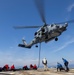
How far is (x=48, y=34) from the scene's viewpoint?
46.0 m

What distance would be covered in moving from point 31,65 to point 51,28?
1270 centimetres

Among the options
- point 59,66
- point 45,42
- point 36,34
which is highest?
point 36,34

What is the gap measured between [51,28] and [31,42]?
12133mm

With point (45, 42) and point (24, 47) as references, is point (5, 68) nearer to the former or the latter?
point (45, 42)

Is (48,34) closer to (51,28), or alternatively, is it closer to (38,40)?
(51,28)

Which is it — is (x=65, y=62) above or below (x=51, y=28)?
below

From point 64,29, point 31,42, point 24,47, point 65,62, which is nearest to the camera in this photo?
point 65,62

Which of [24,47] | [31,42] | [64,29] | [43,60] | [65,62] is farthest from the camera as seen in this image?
[24,47]

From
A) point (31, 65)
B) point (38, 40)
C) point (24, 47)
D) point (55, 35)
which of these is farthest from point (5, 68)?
point (24, 47)

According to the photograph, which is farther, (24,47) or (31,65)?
(24,47)

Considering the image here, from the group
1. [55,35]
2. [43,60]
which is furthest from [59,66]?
[55,35]

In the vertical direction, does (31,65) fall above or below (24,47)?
below

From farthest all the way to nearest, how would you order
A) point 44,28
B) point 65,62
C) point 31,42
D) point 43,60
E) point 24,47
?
point 24,47, point 31,42, point 44,28, point 43,60, point 65,62

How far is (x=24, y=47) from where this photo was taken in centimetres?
6631
